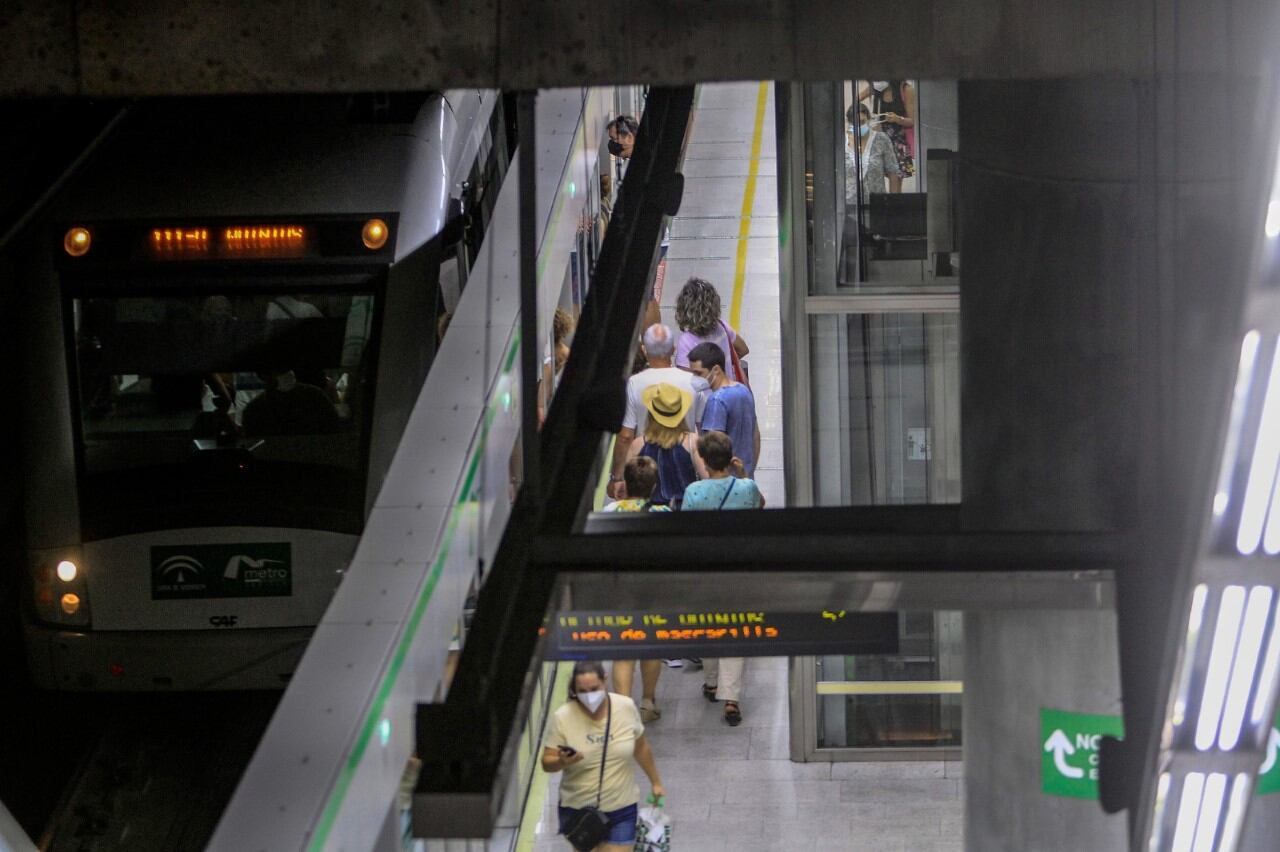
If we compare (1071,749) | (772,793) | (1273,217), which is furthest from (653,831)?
(1273,217)

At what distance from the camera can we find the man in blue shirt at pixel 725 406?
1148 centimetres

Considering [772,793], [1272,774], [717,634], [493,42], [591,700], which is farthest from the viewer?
[772,793]

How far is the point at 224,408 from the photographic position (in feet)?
32.1

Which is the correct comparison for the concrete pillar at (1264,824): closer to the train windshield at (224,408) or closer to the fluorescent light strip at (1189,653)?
the fluorescent light strip at (1189,653)

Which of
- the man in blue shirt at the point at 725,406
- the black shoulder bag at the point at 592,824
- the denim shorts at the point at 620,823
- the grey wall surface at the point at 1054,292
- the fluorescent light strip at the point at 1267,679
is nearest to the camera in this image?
the fluorescent light strip at the point at 1267,679

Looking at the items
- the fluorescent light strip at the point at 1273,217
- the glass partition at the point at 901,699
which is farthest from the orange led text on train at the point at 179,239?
the fluorescent light strip at the point at 1273,217

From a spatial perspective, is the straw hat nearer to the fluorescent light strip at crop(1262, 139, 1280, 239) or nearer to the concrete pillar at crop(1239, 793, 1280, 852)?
the concrete pillar at crop(1239, 793, 1280, 852)

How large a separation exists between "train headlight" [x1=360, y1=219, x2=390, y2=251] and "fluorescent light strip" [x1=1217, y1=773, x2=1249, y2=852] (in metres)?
5.77

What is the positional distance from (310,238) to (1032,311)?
4396mm

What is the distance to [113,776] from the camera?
977cm

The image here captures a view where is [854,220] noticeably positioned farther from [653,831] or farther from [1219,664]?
[1219,664]

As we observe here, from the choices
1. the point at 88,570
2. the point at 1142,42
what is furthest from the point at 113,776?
the point at 1142,42

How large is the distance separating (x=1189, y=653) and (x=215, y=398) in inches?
248

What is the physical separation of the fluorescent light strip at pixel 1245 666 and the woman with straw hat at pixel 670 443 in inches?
246
